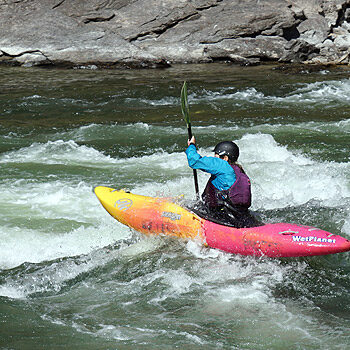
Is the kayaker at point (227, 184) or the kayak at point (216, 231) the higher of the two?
the kayaker at point (227, 184)

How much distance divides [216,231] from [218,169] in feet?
1.92

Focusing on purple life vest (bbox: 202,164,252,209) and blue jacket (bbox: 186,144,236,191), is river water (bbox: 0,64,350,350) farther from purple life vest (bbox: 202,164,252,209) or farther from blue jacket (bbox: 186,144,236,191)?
blue jacket (bbox: 186,144,236,191)

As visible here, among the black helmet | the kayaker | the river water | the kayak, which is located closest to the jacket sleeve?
the kayaker

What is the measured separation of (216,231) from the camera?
459 cm

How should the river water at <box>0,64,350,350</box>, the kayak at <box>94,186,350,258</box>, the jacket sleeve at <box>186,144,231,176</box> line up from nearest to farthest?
the river water at <box>0,64,350,350</box> < the kayak at <box>94,186,350,258</box> < the jacket sleeve at <box>186,144,231,176</box>

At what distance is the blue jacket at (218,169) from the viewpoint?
4.36 metres

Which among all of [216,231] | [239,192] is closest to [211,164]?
[239,192]

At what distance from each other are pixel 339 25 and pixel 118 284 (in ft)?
53.8

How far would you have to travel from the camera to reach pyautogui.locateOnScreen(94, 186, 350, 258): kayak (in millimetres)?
4246

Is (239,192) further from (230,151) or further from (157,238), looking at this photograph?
(157,238)

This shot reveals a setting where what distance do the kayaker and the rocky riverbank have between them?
1142 cm

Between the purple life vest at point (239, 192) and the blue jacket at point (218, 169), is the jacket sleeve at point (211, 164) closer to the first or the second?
the blue jacket at point (218, 169)

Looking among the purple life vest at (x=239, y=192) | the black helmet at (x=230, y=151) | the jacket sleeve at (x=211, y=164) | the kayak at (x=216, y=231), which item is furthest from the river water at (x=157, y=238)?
the black helmet at (x=230, y=151)

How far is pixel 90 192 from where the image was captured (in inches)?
248
